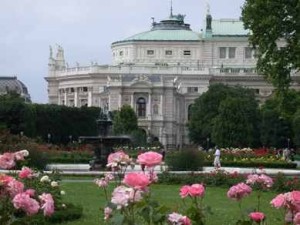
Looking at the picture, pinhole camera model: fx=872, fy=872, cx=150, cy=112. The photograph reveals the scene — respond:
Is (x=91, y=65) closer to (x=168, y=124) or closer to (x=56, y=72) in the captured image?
(x=56, y=72)

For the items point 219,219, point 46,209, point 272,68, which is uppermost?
point 272,68

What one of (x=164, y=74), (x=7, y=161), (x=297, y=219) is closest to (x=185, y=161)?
(x=7, y=161)

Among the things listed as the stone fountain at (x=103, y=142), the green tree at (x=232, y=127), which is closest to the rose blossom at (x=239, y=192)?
the stone fountain at (x=103, y=142)

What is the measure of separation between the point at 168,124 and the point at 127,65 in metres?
12.6

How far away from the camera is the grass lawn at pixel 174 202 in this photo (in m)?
16.1

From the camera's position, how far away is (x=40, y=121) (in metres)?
92.3

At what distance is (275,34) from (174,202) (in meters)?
16.5

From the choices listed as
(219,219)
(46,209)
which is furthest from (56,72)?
(46,209)

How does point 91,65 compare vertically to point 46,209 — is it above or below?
above

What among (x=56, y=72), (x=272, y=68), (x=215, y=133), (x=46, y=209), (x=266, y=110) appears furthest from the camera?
(x=56, y=72)

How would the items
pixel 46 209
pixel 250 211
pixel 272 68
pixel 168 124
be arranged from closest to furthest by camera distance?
1. pixel 46 209
2. pixel 250 211
3. pixel 272 68
4. pixel 168 124

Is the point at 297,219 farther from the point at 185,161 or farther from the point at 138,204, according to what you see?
the point at 185,161

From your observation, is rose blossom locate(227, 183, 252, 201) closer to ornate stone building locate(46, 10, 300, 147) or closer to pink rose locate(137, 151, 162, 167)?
pink rose locate(137, 151, 162, 167)

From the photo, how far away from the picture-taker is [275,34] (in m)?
35.2
